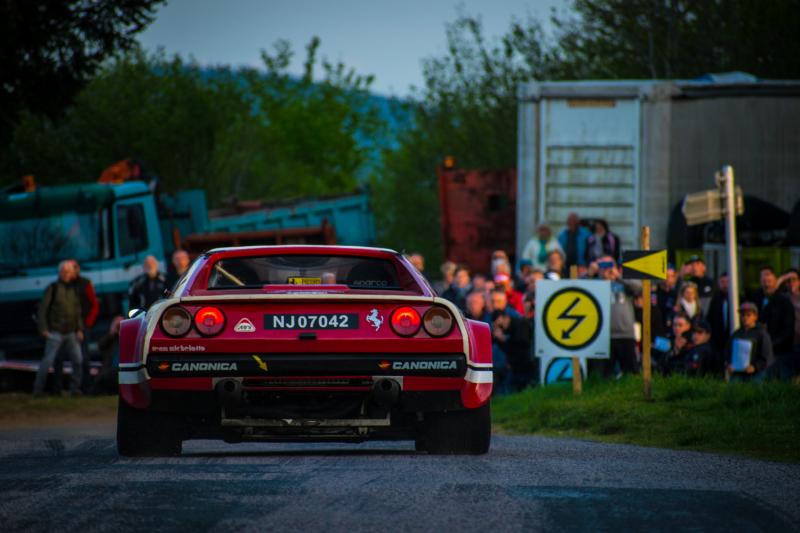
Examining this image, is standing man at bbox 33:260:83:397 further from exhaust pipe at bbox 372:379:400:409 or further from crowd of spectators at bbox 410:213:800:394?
exhaust pipe at bbox 372:379:400:409

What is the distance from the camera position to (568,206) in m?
24.2

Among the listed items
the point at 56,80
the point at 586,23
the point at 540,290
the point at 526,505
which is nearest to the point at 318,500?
the point at 526,505

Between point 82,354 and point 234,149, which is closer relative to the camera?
point 82,354

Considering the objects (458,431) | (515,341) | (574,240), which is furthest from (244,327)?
(574,240)

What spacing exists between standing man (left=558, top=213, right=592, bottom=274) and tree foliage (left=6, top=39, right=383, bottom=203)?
7154mm

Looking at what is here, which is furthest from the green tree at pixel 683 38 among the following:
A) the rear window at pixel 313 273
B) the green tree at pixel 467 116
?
the rear window at pixel 313 273

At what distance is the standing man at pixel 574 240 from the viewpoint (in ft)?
77.1

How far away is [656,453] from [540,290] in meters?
6.86

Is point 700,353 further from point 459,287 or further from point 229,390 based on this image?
point 229,390

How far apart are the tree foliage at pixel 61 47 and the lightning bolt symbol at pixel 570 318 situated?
8665 millimetres

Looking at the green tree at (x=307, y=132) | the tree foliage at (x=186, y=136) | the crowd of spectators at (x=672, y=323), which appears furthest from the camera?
the green tree at (x=307, y=132)

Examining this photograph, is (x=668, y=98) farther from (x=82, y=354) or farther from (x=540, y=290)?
(x=82, y=354)

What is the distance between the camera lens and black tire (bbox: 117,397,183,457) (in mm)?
10469

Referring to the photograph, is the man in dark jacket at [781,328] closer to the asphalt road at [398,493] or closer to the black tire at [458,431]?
the asphalt road at [398,493]
